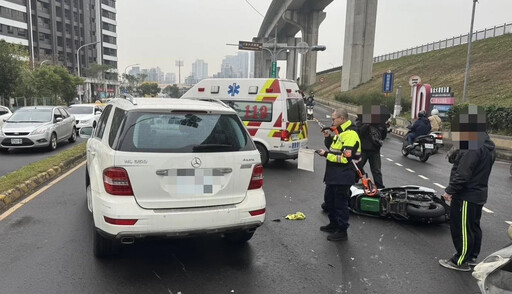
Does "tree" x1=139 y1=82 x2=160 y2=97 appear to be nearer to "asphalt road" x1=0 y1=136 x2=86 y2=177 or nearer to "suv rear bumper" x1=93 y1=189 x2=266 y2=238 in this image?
"asphalt road" x1=0 y1=136 x2=86 y2=177

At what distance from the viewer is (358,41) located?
137ft

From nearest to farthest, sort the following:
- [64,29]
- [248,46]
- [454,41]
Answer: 1. [248,46]
2. [454,41]
3. [64,29]

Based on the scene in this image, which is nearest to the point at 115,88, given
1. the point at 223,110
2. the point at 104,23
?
the point at 104,23

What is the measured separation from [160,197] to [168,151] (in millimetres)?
433

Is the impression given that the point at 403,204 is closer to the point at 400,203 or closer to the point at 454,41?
the point at 400,203

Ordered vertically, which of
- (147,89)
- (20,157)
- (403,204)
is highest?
(147,89)

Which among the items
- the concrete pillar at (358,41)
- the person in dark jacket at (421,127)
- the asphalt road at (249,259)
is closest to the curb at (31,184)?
the asphalt road at (249,259)

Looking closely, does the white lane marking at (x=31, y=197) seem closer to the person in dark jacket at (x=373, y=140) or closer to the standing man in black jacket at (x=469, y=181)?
the person in dark jacket at (x=373, y=140)

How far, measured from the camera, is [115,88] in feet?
310

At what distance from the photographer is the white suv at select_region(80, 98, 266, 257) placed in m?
3.54

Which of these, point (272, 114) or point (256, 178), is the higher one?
point (272, 114)

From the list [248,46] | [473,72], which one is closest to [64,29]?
[248,46]

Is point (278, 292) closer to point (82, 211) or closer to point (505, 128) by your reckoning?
point (82, 211)

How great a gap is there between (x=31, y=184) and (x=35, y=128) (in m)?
5.58
